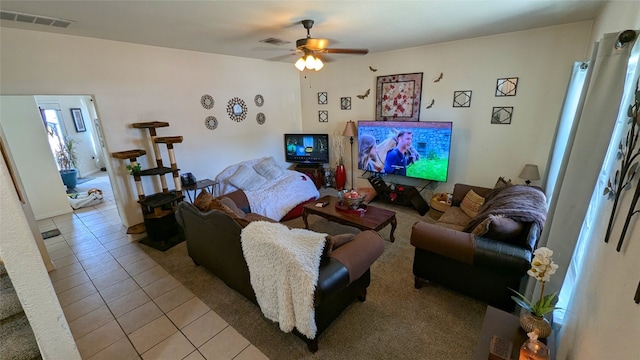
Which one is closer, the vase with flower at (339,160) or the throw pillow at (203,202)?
the throw pillow at (203,202)

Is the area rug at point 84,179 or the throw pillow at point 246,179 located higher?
the throw pillow at point 246,179

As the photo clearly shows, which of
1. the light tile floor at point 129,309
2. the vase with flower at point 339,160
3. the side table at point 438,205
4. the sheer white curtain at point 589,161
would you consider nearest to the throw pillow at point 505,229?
the sheer white curtain at point 589,161

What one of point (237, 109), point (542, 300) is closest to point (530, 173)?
point (542, 300)

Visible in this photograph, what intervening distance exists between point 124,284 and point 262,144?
320 centimetres

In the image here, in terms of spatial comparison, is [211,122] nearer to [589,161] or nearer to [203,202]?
[203,202]

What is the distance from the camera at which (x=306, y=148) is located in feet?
17.9

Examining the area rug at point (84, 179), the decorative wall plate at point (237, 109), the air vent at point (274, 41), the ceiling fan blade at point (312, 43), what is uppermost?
the air vent at point (274, 41)

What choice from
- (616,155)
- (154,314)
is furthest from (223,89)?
(616,155)

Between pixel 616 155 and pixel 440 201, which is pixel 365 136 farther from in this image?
pixel 616 155

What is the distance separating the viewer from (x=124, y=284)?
2.81 meters

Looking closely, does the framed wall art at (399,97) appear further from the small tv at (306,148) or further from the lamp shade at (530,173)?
the lamp shade at (530,173)

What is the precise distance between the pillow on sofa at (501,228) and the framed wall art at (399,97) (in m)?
2.58

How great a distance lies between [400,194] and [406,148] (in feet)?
2.61

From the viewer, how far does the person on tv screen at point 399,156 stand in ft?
14.1
